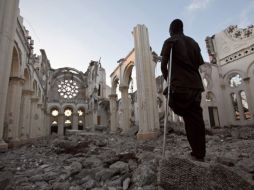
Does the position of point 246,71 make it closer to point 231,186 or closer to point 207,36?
point 207,36

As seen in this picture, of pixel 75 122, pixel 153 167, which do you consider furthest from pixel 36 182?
pixel 75 122

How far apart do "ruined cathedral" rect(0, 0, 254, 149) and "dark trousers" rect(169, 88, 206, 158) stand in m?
6.00

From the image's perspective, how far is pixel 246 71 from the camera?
56.7 ft

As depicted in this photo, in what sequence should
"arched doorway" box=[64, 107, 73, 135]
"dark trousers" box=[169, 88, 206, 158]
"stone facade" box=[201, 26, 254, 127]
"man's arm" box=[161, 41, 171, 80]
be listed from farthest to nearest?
"arched doorway" box=[64, 107, 73, 135]
"stone facade" box=[201, 26, 254, 127]
"man's arm" box=[161, 41, 171, 80]
"dark trousers" box=[169, 88, 206, 158]

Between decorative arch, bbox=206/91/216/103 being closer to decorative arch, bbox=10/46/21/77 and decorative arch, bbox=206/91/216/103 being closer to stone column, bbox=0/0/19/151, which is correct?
decorative arch, bbox=10/46/21/77

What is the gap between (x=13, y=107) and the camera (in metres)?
10.2

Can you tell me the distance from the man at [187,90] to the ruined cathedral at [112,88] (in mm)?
5802

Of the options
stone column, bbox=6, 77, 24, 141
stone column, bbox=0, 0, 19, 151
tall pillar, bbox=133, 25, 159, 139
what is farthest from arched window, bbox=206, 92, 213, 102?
stone column, bbox=0, 0, 19, 151

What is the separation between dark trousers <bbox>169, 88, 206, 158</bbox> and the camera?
8.09ft

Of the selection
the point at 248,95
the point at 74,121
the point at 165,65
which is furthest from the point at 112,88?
the point at 74,121

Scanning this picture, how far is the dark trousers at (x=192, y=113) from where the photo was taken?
8.09 ft

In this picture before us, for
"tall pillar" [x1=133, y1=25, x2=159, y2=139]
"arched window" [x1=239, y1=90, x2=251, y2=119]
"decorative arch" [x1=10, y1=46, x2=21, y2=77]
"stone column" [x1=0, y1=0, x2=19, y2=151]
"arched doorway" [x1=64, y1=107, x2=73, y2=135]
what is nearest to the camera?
"stone column" [x1=0, y1=0, x2=19, y2=151]

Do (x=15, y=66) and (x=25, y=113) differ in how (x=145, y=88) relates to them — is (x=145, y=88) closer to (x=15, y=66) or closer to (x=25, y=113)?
(x=15, y=66)

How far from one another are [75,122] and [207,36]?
26597mm
